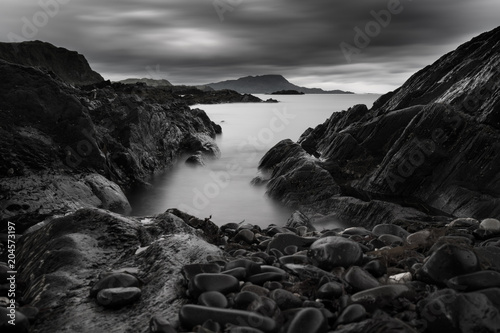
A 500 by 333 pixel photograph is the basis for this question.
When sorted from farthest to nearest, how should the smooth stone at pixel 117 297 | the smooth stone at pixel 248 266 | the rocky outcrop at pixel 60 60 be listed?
the rocky outcrop at pixel 60 60 < the smooth stone at pixel 248 266 < the smooth stone at pixel 117 297

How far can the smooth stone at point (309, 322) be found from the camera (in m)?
4.07

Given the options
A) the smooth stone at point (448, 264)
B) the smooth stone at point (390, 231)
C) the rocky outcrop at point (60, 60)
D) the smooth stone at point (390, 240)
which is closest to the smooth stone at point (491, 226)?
the smooth stone at point (390, 231)

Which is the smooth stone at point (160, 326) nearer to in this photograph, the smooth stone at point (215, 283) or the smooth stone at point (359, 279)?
the smooth stone at point (215, 283)

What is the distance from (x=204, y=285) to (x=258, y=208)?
12.2 m

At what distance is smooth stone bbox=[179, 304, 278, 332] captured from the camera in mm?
4225

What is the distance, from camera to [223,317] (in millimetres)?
4379

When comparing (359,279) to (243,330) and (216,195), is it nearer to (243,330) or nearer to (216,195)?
(243,330)

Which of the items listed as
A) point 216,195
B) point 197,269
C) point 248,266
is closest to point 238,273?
point 248,266

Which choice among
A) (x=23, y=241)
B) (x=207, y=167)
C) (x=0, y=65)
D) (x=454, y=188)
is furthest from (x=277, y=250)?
(x=207, y=167)

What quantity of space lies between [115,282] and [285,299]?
2.48m

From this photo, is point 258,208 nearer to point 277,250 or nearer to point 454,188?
point 454,188

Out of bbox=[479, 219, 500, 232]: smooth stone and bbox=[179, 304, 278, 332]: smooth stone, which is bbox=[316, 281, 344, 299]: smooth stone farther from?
bbox=[479, 219, 500, 232]: smooth stone

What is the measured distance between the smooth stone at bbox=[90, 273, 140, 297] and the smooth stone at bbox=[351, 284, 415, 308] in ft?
10.1

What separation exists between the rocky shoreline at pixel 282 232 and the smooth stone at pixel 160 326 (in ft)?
0.08
